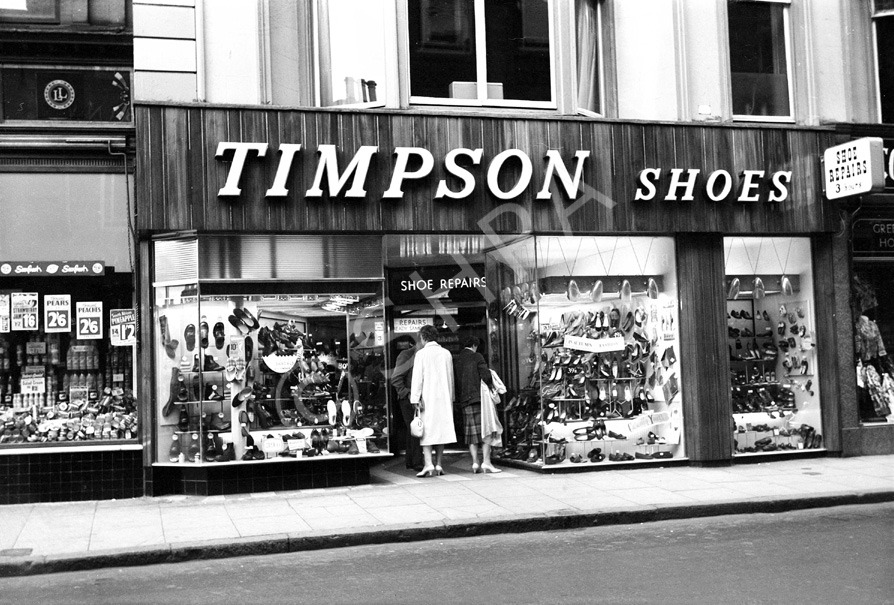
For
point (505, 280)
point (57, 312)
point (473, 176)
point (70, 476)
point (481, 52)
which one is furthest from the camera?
point (505, 280)

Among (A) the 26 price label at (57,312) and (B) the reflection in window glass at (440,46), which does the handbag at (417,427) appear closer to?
(B) the reflection in window glass at (440,46)

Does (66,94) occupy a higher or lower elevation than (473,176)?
higher

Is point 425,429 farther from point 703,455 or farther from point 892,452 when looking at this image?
point 892,452

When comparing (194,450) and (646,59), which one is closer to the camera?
(194,450)

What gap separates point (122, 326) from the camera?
1153 centimetres

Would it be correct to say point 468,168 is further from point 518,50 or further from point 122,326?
point 122,326

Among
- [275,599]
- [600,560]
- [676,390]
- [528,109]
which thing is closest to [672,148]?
[528,109]

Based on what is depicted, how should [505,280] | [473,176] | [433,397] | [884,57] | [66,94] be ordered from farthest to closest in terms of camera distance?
[884,57], [505,280], [433,397], [473,176], [66,94]

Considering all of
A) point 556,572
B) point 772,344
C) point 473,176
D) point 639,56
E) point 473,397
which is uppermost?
point 639,56

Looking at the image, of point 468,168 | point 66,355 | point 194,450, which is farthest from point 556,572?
point 66,355

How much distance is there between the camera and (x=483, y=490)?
1119cm

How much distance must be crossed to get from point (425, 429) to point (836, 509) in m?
4.96

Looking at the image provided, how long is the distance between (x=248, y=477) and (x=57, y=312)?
9.89ft

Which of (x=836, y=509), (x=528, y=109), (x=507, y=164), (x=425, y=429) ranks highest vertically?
(x=528, y=109)
